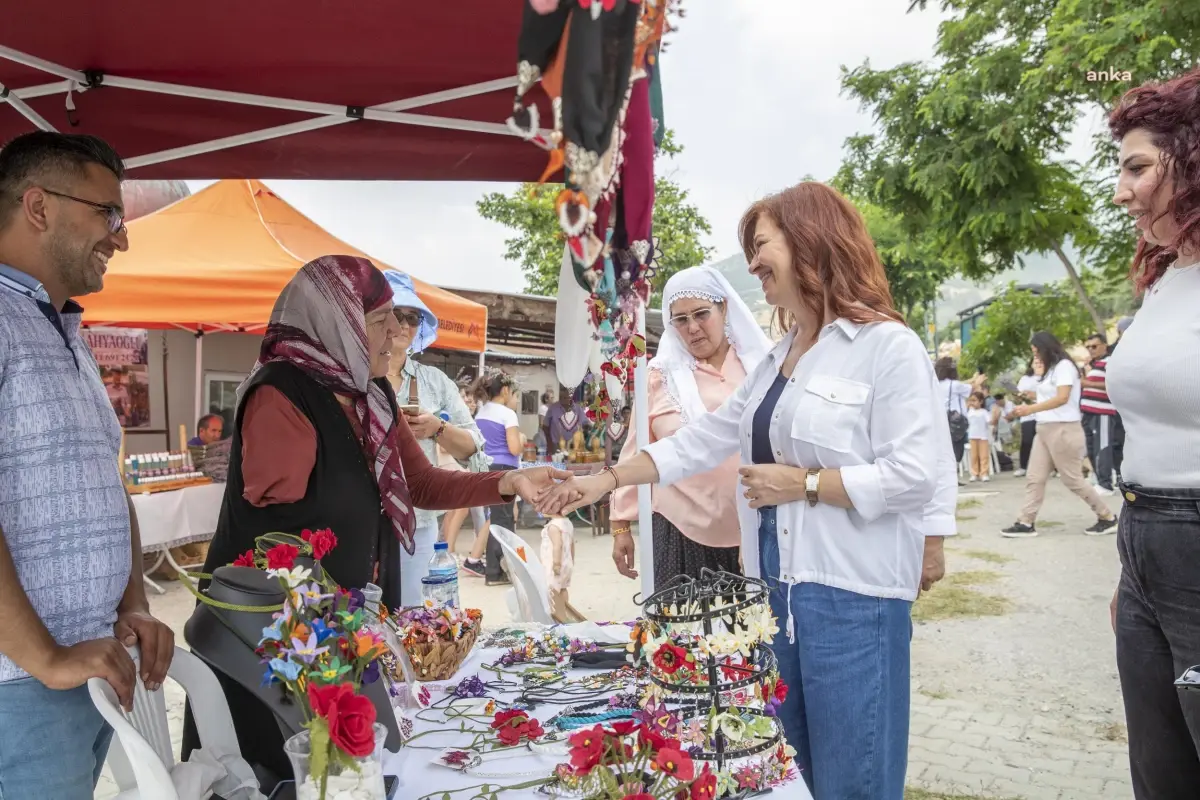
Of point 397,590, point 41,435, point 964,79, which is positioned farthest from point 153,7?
point 964,79

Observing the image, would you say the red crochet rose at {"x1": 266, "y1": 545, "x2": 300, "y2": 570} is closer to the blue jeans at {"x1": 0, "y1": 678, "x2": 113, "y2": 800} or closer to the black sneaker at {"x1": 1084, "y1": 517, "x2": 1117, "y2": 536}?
the blue jeans at {"x1": 0, "y1": 678, "x2": 113, "y2": 800}

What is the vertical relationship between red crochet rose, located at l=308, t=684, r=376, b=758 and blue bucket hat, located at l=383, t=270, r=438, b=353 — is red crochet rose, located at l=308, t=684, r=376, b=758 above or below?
below

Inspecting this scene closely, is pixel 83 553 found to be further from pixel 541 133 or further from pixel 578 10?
pixel 578 10

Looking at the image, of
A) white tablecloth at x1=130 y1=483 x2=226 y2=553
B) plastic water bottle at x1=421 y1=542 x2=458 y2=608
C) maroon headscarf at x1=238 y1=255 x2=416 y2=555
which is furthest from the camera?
white tablecloth at x1=130 y1=483 x2=226 y2=553

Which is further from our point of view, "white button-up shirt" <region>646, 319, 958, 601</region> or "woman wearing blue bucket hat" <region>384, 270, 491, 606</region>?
"woman wearing blue bucket hat" <region>384, 270, 491, 606</region>

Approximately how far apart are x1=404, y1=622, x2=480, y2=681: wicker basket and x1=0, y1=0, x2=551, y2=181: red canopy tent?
165cm

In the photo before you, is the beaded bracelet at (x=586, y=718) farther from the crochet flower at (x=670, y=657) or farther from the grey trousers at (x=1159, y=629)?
the grey trousers at (x=1159, y=629)

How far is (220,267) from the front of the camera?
6.43 m

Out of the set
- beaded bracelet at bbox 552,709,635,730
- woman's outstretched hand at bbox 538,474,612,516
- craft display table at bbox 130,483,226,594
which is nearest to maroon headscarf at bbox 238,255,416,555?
woman's outstretched hand at bbox 538,474,612,516

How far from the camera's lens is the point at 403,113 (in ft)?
9.76

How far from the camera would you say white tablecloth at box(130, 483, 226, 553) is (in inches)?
250

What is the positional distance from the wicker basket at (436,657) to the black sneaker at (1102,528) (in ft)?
25.8

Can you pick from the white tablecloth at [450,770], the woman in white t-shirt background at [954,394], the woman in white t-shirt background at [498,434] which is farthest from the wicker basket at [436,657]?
the woman in white t-shirt background at [954,394]

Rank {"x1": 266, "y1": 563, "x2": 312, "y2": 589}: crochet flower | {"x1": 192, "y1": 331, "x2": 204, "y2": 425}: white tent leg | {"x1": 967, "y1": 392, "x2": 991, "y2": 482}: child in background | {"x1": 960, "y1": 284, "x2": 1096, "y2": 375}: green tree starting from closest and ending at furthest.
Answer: {"x1": 266, "y1": 563, "x2": 312, "y2": 589}: crochet flower < {"x1": 192, "y1": 331, "x2": 204, "y2": 425}: white tent leg < {"x1": 967, "y1": 392, "x2": 991, "y2": 482}: child in background < {"x1": 960, "y1": 284, "x2": 1096, "y2": 375}: green tree
